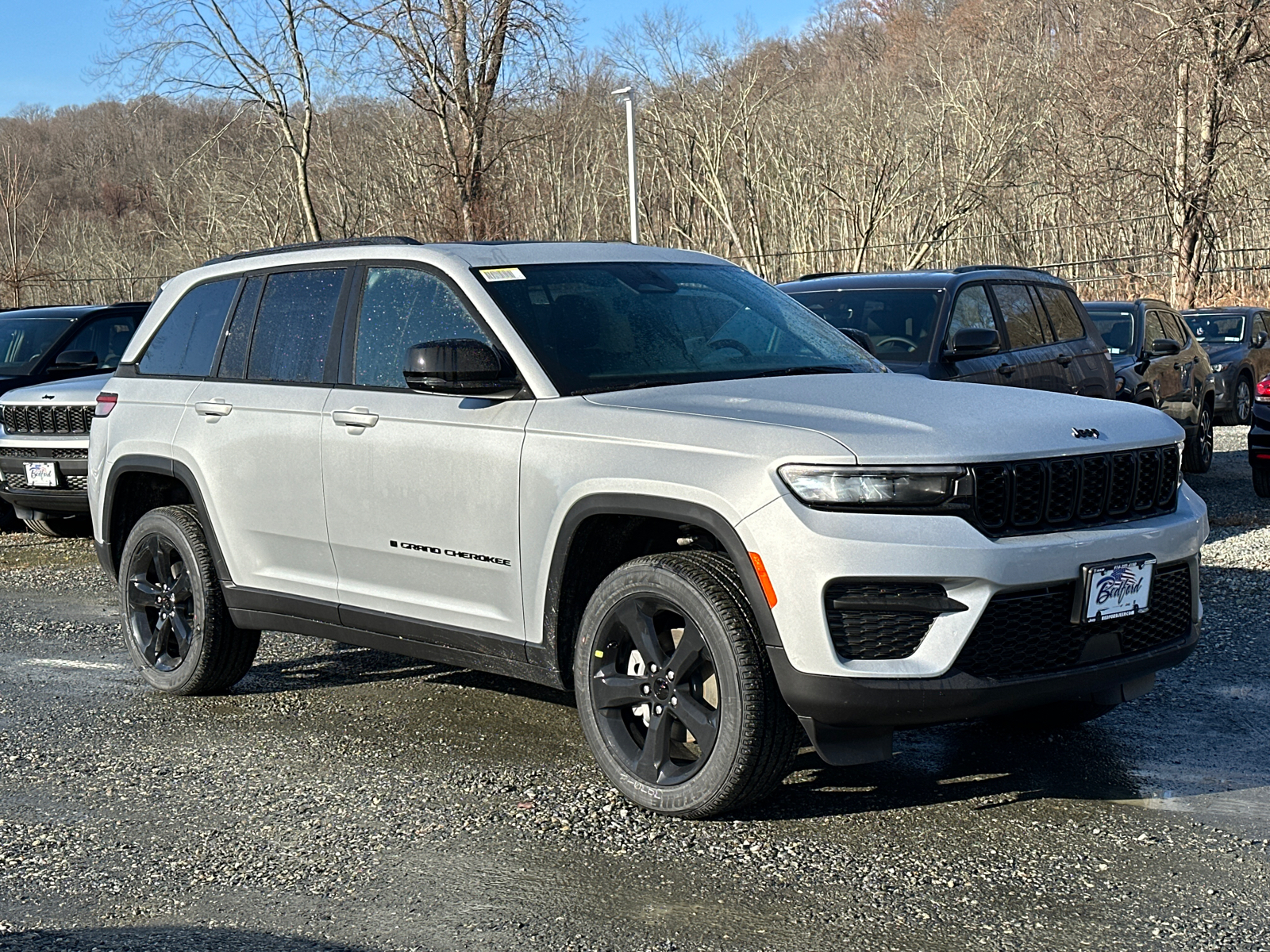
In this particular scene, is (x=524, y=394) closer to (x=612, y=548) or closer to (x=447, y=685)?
(x=612, y=548)

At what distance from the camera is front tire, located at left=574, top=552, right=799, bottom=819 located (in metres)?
4.35

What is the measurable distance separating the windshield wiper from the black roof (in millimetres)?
4594

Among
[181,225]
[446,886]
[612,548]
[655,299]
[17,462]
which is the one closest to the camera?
[446,886]

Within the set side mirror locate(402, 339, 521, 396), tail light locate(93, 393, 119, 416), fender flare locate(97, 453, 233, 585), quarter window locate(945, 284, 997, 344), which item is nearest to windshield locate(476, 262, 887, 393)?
side mirror locate(402, 339, 521, 396)

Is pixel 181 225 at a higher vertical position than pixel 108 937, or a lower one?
higher

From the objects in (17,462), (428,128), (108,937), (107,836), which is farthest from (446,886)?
(428,128)

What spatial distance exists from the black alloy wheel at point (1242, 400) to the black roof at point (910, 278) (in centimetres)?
915

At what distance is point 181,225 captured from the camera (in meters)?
41.5

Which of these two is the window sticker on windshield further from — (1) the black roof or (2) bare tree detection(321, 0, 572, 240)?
(2) bare tree detection(321, 0, 572, 240)

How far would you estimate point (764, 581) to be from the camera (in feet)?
13.9

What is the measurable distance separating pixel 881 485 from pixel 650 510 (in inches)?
29.6

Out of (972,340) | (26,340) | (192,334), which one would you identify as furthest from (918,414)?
(26,340)

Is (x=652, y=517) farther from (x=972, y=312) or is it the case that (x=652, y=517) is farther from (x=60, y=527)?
(x=60, y=527)

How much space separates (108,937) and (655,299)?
9.79 feet
